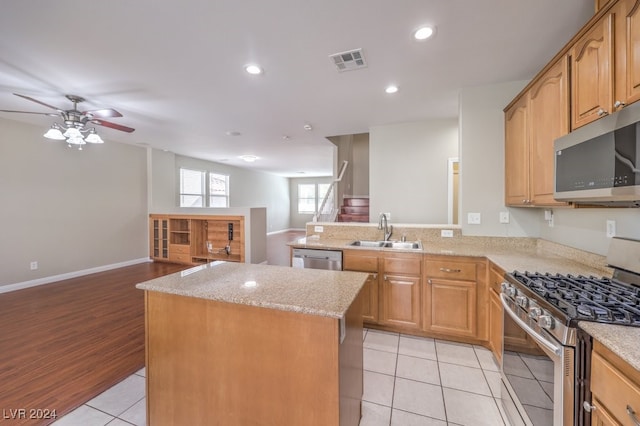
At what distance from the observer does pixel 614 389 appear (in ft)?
3.00

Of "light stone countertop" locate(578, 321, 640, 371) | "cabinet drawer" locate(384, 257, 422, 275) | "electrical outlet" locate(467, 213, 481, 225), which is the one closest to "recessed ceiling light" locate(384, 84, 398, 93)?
"electrical outlet" locate(467, 213, 481, 225)

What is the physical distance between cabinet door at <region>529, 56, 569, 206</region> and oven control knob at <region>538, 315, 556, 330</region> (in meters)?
1.03

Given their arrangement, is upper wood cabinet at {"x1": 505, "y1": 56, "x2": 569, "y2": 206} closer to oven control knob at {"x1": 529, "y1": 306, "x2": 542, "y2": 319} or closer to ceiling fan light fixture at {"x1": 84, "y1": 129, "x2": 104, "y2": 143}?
oven control knob at {"x1": 529, "y1": 306, "x2": 542, "y2": 319}

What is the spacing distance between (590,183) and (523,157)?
3.35 feet

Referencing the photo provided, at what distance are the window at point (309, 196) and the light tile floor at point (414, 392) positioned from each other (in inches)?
388

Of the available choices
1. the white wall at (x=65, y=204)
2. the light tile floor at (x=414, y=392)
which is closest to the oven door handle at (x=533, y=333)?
the light tile floor at (x=414, y=392)

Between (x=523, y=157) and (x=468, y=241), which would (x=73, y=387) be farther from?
(x=523, y=157)

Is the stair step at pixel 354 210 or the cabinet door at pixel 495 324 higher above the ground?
the stair step at pixel 354 210

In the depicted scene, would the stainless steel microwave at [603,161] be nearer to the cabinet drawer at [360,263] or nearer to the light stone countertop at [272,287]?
the light stone countertop at [272,287]

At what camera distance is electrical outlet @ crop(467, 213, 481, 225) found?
2.89m

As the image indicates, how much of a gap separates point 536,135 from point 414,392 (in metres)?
2.23

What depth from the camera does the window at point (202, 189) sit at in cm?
731

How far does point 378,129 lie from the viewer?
14.6 ft

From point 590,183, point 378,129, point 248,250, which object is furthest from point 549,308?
point 248,250
